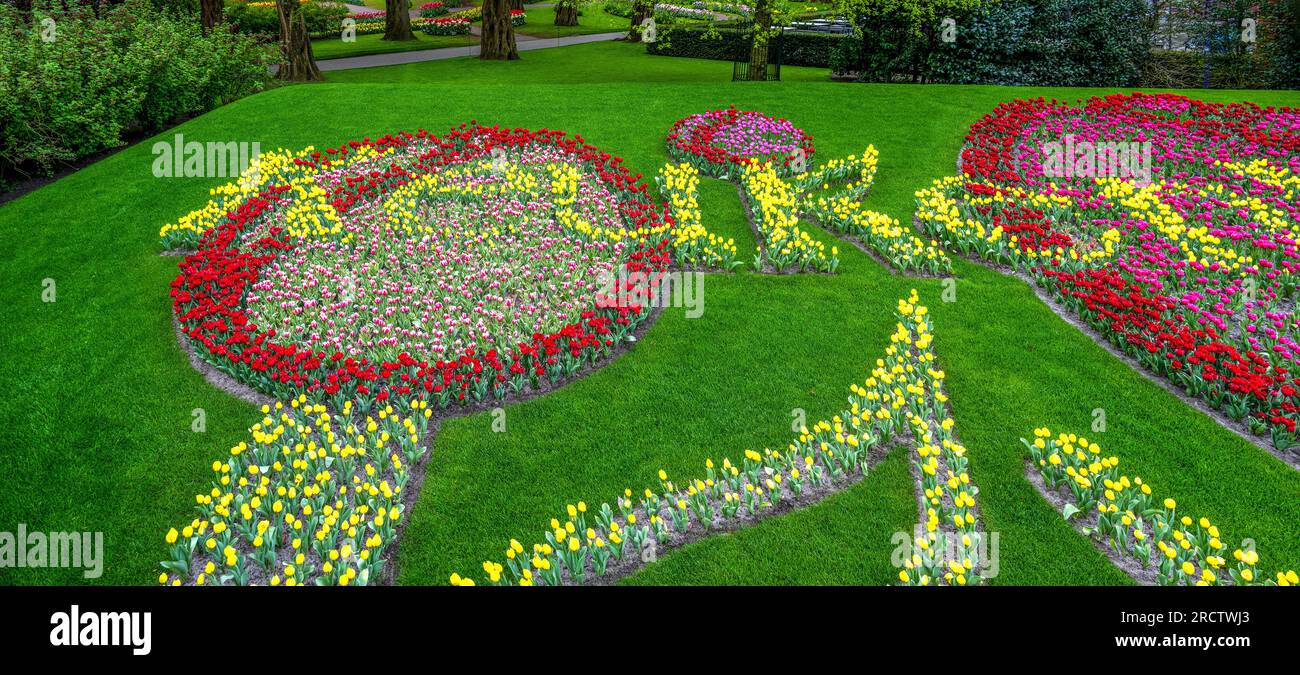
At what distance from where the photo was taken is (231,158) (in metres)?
14.4

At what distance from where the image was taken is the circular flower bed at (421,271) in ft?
24.8

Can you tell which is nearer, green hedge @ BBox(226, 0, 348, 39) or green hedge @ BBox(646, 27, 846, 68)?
green hedge @ BBox(646, 27, 846, 68)

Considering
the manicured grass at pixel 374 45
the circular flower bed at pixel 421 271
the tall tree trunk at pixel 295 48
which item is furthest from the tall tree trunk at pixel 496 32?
the circular flower bed at pixel 421 271

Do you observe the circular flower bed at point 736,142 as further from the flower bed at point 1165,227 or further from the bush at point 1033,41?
the bush at point 1033,41

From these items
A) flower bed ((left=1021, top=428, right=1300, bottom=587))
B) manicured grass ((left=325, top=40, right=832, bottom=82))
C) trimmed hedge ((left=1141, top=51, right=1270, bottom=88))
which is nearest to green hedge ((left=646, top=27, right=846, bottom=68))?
manicured grass ((left=325, top=40, right=832, bottom=82))

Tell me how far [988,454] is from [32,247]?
43.8 feet

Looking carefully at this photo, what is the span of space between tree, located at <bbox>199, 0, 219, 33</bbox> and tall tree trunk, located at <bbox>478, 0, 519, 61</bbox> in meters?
9.88

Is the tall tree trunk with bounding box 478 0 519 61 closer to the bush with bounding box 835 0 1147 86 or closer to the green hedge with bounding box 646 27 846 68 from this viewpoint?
the green hedge with bounding box 646 27 846 68

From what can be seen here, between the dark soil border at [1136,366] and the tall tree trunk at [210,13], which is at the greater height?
the tall tree trunk at [210,13]

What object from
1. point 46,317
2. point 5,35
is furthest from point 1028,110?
point 5,35

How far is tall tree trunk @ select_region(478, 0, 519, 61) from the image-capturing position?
97.8 feet

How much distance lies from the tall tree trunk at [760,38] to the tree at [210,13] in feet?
55.1

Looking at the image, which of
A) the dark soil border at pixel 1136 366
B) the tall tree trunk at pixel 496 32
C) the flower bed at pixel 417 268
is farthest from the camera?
the tall tree trunk at pixel 496 32

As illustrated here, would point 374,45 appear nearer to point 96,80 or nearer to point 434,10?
point 434,10
